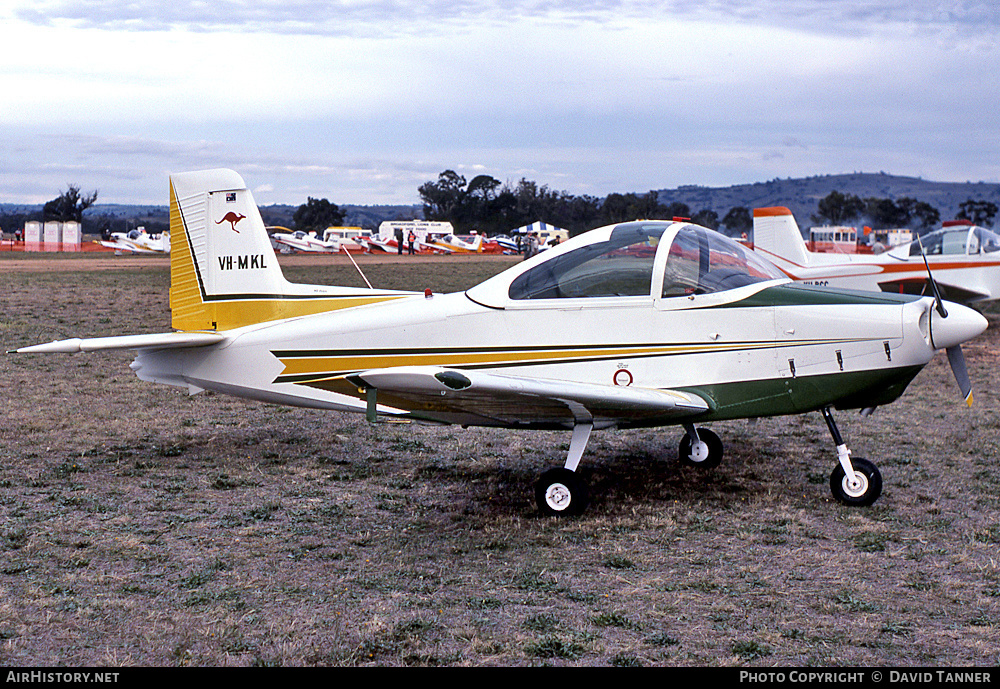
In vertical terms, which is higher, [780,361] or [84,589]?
[780,361]

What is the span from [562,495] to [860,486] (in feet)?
6.79

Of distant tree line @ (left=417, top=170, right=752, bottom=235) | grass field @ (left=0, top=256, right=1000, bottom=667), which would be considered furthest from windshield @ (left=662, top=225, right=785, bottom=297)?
distant tree line @ (left=417, top=170, right=752, bottom=235)

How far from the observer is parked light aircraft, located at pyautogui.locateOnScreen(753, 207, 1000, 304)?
16.8 m

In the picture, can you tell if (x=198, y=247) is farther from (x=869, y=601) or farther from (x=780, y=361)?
(x=869, y=601)

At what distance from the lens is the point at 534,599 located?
171 inches

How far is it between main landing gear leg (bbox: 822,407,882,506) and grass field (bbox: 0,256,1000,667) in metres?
0.11

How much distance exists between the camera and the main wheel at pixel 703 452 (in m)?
7.03

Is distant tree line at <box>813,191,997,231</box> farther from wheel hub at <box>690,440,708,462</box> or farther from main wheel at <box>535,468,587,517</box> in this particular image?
main wheel at <box>535,468,587,517</box>

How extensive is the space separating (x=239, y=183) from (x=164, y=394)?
3.85 meters

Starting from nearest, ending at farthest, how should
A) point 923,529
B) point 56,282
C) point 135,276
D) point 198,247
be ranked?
point 923,529, point 198,247, point 56,282, point 135,276

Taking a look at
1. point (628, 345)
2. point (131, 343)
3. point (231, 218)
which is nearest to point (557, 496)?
point (628, 345)

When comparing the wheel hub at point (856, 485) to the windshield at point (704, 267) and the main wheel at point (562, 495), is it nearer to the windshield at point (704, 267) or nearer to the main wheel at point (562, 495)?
the windshield at point (704, 267)
